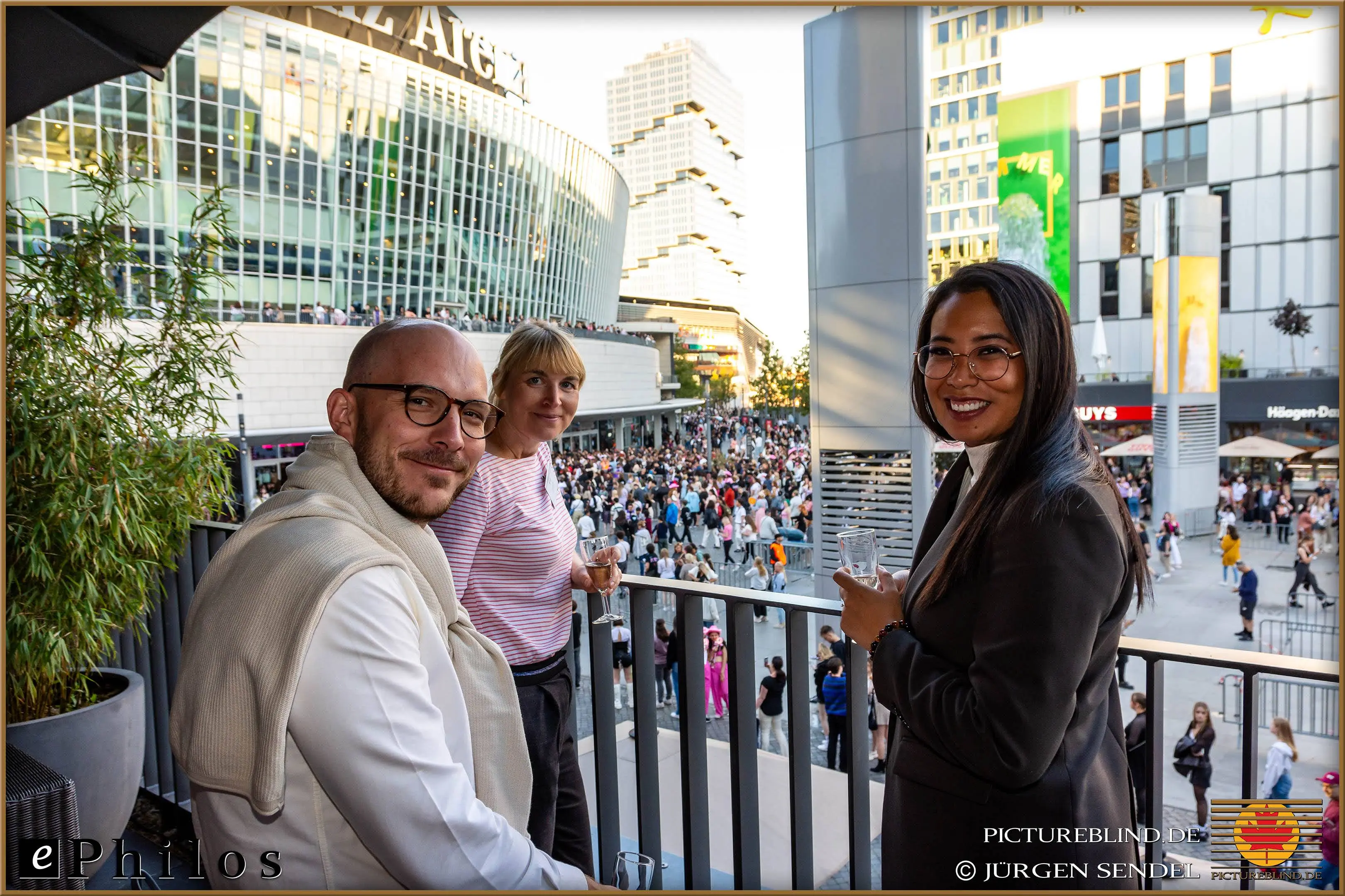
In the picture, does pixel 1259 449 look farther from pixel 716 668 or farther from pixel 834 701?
pixel 834 701

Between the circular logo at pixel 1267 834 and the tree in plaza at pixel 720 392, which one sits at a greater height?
the tree in plaza at pixel 720 392

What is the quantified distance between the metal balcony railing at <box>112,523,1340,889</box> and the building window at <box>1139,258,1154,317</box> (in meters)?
38.5

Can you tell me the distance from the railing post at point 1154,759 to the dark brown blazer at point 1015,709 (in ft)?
0.81

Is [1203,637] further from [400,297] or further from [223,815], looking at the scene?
[400,297]

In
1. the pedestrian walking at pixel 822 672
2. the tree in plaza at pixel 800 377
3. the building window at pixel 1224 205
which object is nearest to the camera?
the pedestrian walking at pixel 822 672

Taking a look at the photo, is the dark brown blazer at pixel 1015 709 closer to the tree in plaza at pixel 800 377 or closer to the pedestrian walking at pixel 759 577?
the pedestrian walking at pixel 759 577

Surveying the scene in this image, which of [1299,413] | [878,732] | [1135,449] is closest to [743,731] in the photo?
[878,732]

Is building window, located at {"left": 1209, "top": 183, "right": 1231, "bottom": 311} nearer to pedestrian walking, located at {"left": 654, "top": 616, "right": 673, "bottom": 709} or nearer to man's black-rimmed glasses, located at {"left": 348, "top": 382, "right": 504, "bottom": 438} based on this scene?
pedestrian walking, located at {"left": 654, "top": 616, "right": 673, "bottom": 709}

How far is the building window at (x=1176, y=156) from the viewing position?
111 feet

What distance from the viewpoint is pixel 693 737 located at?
2258 mm

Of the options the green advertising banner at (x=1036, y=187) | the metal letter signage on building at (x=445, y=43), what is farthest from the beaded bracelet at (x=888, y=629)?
the metal letter signage on building at (x=445, y=43)

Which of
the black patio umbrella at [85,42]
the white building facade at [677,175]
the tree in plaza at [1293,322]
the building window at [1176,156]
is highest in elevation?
the white building facade at [677,175]

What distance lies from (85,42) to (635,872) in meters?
2.52

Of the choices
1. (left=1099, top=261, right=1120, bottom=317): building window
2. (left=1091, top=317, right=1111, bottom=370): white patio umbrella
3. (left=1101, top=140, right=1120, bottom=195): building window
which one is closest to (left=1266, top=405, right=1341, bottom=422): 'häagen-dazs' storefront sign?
(left=1091, top=317, right=1111, bottom=370): white patio umbrella
